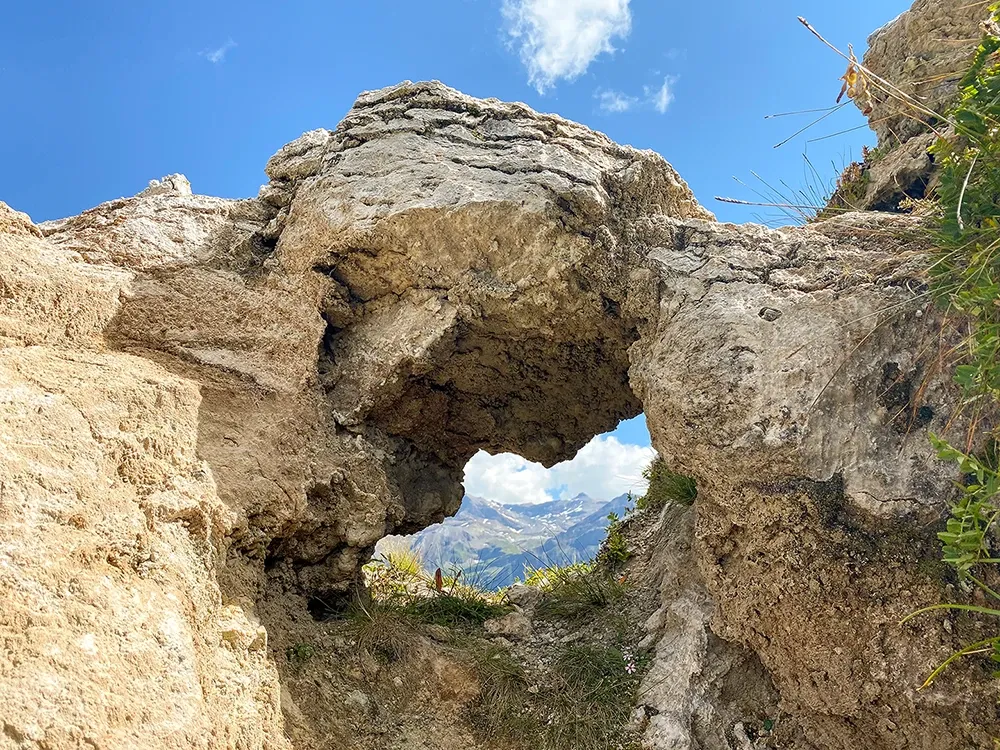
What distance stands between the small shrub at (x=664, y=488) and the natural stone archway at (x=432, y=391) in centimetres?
74

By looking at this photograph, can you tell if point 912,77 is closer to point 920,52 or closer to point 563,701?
point 920,52

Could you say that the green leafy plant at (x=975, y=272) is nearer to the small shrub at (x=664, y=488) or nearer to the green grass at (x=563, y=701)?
the green grass at (x=563, y=701)

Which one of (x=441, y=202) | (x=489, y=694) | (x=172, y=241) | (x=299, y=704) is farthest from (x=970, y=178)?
(x=172, y=241)

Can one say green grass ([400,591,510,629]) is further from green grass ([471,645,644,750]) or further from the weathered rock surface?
the weathered rock surface

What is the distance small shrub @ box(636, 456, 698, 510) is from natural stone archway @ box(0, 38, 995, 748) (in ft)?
2.42

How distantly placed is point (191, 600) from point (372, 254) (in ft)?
8.96

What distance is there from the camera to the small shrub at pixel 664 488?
600 cm

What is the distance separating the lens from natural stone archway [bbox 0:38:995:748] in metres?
3.33

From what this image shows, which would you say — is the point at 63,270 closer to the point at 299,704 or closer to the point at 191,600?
the point at 191,600

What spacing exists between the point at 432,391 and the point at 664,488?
2509 mm

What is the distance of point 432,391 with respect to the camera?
5637 millimetres

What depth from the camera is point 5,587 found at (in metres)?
2.69

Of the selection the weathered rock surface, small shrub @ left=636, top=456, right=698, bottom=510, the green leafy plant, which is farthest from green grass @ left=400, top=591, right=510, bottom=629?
the weathered rock surface

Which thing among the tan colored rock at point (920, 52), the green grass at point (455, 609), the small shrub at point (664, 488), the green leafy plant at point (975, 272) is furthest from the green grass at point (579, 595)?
the tan colored rock at point (920, 52)
